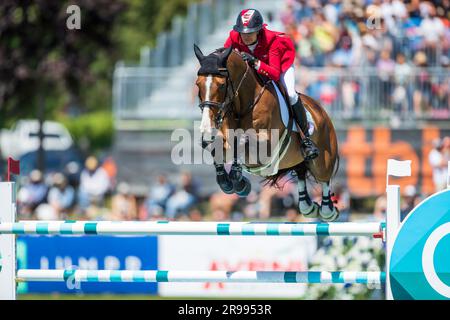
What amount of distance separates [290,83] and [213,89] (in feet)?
3.61

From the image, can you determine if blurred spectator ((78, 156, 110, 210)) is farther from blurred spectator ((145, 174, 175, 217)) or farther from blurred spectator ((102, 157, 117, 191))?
blurred spectator ((145, 174, 175, 217))

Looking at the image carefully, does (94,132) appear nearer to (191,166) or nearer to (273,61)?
(191,166)

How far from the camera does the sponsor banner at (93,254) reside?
39.1 feet

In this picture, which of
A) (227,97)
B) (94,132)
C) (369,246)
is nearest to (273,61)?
(227,97)

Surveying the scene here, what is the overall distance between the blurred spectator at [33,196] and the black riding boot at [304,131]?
7914 millimetres

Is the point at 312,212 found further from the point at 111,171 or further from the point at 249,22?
the point at 111,171

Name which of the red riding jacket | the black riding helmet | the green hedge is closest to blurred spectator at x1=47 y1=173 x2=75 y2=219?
the red riding jacket

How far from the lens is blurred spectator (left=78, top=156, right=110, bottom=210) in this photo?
594 inches

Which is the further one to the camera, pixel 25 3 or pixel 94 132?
pixel 94 132

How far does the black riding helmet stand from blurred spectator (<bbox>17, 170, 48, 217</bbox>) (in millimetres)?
8415

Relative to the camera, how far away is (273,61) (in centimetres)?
746

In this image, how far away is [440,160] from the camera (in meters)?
13.6

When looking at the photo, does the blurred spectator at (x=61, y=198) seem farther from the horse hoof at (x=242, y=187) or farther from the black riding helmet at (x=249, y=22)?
the black riding helmet at (x=249, y=22)
